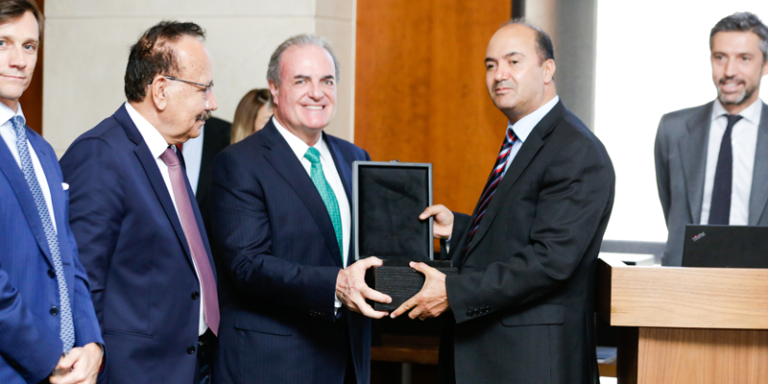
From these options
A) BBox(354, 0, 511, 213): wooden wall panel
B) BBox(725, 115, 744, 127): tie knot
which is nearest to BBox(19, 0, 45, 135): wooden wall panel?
BBox(354, 0, 511, 213): wooden wall panel

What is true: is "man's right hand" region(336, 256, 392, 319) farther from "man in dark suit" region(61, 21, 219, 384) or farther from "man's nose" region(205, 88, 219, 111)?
"man's nose" region(205, 88, 219, 111)

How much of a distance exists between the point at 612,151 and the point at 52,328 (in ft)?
10.8

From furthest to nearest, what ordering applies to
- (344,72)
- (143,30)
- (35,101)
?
(35,101), (344,72), (143,30)

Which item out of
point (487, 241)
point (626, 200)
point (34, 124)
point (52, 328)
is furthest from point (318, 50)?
point (34, 124)

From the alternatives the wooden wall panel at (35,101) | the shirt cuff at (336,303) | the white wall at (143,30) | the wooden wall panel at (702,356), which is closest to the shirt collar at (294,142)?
the shirt cuff at (336,303)

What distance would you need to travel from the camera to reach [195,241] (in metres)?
2.08

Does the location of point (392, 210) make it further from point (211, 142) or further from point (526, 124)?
point (211, 142)

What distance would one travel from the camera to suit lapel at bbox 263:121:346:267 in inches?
88.3

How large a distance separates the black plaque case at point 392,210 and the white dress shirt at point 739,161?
172 centimetres

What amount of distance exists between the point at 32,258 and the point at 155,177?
1.49ft

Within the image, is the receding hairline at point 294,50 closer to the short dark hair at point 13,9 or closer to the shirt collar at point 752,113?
the short dark hair at point 13,9

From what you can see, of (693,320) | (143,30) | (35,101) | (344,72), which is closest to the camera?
(693,320)

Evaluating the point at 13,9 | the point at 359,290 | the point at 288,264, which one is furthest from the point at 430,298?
the point at 13,9

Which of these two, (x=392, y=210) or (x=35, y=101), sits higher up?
(x=35, y=101)
